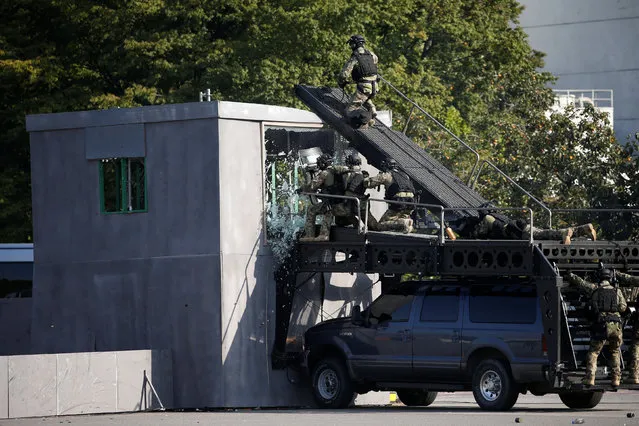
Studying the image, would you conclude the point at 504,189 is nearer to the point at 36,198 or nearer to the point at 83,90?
the point at 83,90

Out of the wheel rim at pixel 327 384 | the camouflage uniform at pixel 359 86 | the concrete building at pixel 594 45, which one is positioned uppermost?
the concrete building at pixel 594 45

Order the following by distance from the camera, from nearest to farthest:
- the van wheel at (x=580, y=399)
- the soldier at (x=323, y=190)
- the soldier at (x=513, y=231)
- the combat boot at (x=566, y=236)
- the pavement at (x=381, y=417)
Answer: the pavement at (x=381, y=417), the combat boot at (x=566, y=236), the soldier at (x=513, y=231), the van wheel at (x=580, y=399), the soldier at (x=323, y=190)

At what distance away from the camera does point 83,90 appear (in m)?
44.2

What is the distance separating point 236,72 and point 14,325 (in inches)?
473

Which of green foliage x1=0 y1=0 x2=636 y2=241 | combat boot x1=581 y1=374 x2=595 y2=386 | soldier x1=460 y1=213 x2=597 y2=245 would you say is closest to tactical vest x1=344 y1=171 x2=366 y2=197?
soldier x1=460 y1=213 x2=597 y2=245

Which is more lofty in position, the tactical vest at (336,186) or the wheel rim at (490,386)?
the tactical vest at (336,186)

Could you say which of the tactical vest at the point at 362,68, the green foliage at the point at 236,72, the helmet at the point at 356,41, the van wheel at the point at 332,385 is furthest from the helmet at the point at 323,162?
the green foliage at the point at 236,72

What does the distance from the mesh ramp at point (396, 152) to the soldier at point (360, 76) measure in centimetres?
28

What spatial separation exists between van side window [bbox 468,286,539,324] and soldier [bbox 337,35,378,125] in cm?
488

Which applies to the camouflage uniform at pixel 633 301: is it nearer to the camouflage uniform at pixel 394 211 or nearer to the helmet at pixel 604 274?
the helmet at pixel 604 274

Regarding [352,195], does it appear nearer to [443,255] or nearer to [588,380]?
[443,255]

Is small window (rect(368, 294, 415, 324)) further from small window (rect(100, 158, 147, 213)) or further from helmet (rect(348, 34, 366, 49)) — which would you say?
helmet (rect(348, 34, 366, 49))

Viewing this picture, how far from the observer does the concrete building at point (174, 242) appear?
2508cm

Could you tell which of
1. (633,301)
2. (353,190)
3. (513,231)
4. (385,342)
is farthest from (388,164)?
(633,301)
